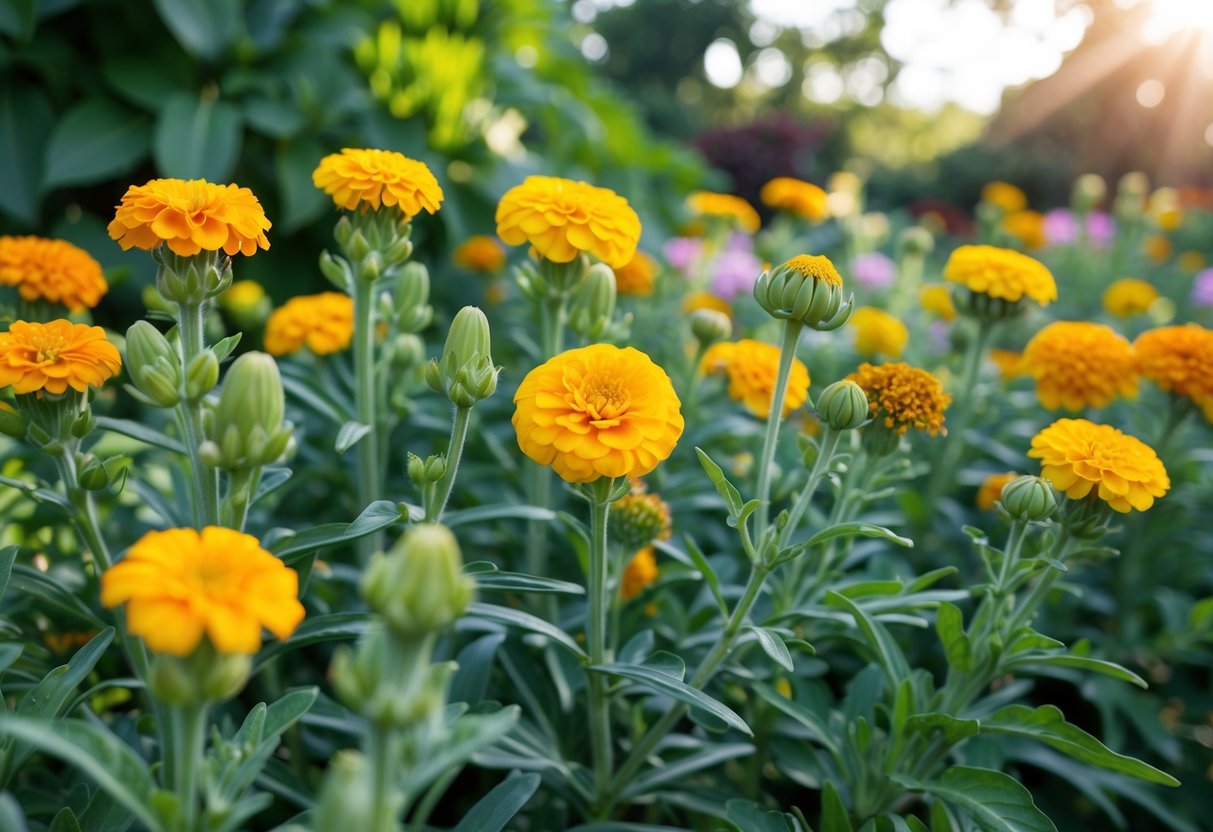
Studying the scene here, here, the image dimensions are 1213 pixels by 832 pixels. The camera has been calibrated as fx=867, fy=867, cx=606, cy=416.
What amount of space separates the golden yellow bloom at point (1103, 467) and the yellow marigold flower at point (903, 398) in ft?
0.58

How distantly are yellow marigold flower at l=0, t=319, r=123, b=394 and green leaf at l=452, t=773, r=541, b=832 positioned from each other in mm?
722

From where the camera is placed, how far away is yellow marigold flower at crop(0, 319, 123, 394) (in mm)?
1008

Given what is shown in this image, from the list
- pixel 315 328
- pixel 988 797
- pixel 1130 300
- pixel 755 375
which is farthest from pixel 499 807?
pixel 1130 300

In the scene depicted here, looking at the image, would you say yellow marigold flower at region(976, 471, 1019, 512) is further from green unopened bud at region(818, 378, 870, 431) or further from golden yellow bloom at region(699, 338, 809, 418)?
green unopened bud at region(818, 378, 870, 431)

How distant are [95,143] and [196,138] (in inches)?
13.3

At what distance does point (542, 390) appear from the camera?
40.2 inches

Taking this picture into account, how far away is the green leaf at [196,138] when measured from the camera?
2.73 metres

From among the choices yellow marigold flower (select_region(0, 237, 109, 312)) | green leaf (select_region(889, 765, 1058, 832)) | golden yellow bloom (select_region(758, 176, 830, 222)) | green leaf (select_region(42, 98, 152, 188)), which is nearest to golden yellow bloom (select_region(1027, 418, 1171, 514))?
green leaf (select_region(889, 765, 1058, 832))

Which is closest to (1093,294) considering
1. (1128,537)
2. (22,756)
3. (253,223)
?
(1128,537)

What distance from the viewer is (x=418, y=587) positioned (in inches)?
25.7

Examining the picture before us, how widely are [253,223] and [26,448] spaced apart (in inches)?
40.1

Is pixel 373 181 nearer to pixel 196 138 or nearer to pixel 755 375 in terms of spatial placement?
pixel 755 375

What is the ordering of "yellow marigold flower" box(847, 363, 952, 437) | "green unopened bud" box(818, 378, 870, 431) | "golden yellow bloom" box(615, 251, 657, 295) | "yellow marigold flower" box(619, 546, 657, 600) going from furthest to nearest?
"golden yellow bloom" box(615, 251, 657, 295) < "yellow marigold flower" box(619, 546, 657, 600) < "yellow marigold flower" box(847, 363, 952, 437) < "green unopened bud" box(818, 378, 870, 431)

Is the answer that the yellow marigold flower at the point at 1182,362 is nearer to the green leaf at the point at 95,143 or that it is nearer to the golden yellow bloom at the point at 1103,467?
the golden yellow bloom at the point at 1103,467
